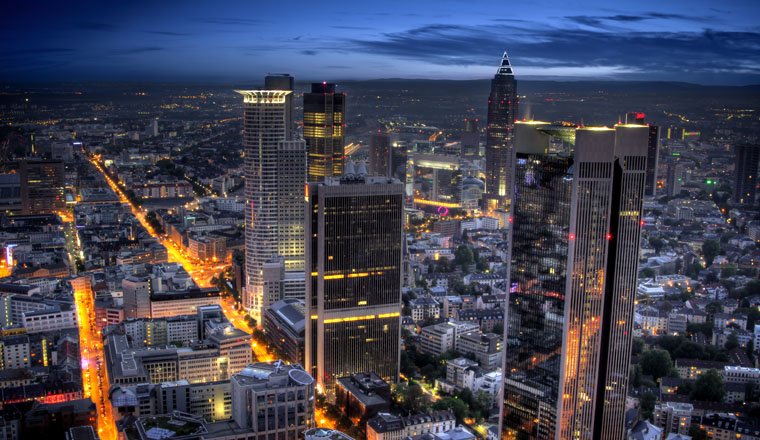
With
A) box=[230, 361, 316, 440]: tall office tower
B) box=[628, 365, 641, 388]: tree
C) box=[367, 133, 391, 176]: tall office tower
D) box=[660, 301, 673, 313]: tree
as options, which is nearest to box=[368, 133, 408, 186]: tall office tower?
box=[367, 133, 391, 176]: tall office tower

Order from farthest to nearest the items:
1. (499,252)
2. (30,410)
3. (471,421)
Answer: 1. (499,252)
2. (471,421)
3. (30,410)

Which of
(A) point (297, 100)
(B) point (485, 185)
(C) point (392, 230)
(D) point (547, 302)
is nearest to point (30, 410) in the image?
(C) point (392, 230)

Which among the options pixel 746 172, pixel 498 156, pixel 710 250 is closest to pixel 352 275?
pixel 710 250

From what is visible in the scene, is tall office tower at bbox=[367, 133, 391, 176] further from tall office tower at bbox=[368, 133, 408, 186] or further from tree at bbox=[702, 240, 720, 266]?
tree at bbox=[702, 240, 720, 266]

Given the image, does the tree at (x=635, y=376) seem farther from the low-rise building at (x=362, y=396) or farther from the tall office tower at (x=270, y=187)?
the tall office tower at (x=270, y=187)

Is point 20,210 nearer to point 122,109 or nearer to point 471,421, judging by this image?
point 122,109

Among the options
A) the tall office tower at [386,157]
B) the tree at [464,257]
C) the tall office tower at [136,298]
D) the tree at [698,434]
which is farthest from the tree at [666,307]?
the tall office tower at [386,157]

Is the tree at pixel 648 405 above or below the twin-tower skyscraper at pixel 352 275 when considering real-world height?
below
